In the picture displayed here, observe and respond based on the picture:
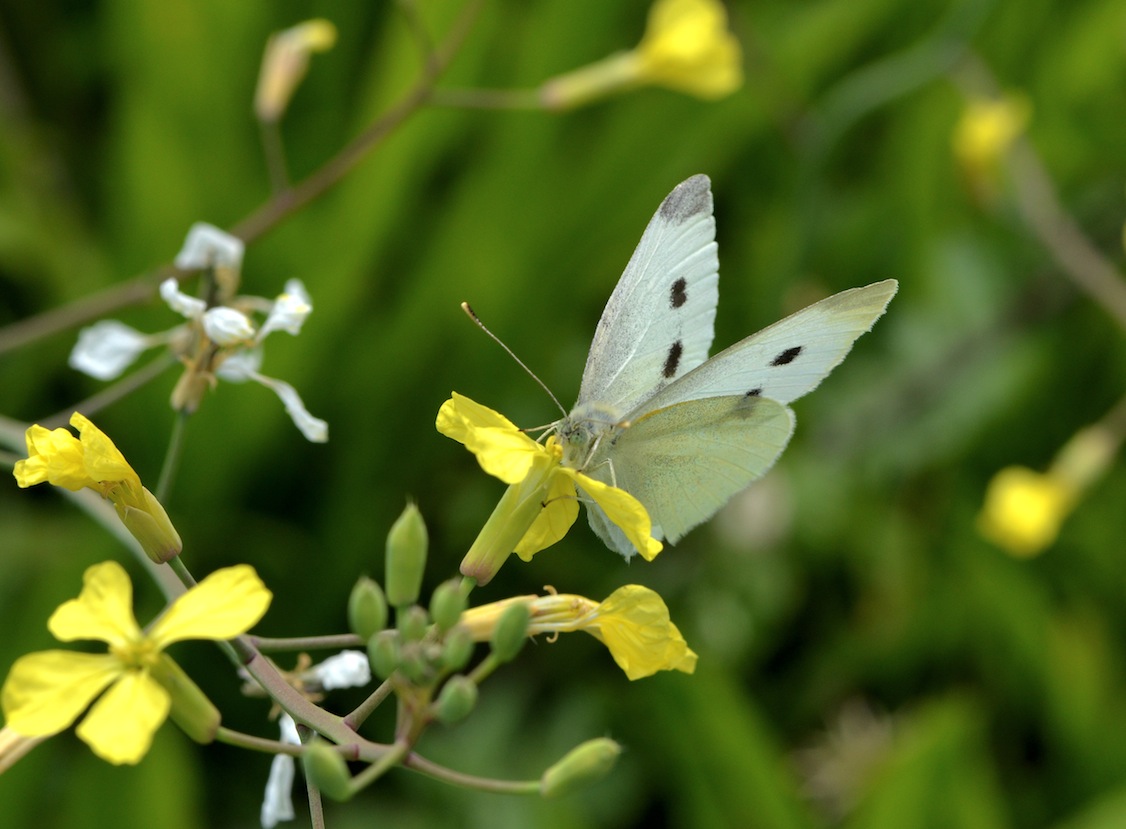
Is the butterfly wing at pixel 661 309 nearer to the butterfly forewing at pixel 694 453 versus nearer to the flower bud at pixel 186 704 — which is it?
the butterfly forewing at pixel 694 453

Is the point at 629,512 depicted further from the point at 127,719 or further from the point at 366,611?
the point at 127,719

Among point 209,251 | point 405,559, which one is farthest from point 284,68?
point 405,559

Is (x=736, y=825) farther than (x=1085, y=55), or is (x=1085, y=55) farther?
(x=1085, y=55)

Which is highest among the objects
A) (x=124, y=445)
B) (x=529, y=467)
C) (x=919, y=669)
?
(x=529, y=467)

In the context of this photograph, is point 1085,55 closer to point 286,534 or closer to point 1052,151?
point 1052,151

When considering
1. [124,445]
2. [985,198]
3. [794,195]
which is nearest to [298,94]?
[124,445]

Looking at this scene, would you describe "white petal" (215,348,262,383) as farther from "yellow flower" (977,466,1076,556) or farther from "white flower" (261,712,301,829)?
"yellow flower" (977,466,1076,556)

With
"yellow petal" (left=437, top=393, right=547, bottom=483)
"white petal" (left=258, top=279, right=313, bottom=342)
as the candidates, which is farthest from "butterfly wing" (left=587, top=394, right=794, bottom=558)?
"white petal" (left=258, top=279, right=313, bottom=342)
